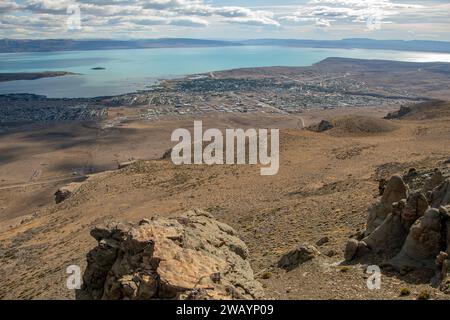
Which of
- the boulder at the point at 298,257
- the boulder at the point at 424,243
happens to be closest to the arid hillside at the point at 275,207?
the boulder at the point at 298,257

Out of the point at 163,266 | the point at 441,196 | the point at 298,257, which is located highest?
the point at 441,196

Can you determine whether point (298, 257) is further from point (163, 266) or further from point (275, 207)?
point (275, 207)

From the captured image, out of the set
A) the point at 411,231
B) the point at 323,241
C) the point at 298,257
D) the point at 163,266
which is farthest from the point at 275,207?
the point at 163,266

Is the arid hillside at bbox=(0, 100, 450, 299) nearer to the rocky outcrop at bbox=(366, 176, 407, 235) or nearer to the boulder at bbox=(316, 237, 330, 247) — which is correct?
the boulder at bbox=(316, 237, 330, 247)

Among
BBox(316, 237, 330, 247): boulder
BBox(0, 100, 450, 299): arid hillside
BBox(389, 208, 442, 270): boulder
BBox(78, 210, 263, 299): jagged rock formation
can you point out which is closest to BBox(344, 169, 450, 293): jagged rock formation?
BBox(389, 208, 442, 270): boulder

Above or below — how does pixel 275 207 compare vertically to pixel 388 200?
below
